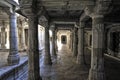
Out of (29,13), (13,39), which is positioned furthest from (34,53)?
(13,39)

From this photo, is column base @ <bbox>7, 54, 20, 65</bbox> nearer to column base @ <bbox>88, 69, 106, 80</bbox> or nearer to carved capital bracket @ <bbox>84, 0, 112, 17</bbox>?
column base @ <bbox>88, 69, 106, 80</bbox>

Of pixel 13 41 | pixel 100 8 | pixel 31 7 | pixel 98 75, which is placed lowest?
Answer: pixel 98 75

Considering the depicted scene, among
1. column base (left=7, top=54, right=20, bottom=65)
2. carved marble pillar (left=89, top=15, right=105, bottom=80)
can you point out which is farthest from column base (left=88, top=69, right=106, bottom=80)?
column base (left=7, top=54, right=20, bottom=65)

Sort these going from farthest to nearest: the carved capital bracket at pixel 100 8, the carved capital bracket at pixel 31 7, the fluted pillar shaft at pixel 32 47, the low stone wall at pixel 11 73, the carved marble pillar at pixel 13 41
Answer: the carved marble pillar at pixel 13 41 < the low stone wall at pixel 11 73 < the fluted pillar shaft at pixel 32 47 < the carved capital bracket at pixel 31 7 < the carved capital bracket at pixel 100 8

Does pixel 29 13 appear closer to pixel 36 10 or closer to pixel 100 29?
pixel 36 10

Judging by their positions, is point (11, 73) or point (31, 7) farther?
point (11, 73)

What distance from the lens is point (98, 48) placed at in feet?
17.8

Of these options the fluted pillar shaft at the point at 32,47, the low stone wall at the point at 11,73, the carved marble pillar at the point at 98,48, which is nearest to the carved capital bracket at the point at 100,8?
the carved marble pillar at the point at 98,48

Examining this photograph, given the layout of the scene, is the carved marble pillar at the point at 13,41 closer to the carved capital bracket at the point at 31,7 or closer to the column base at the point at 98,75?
the carved capital bracket at the point at 31,7

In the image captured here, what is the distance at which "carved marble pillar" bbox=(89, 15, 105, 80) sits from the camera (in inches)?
211

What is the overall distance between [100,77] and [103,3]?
112 inches

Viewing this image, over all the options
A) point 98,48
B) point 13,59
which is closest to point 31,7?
point 98,48

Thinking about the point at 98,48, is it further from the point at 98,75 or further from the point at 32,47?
the point at 32,47

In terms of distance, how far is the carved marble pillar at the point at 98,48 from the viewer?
17.6 feet
